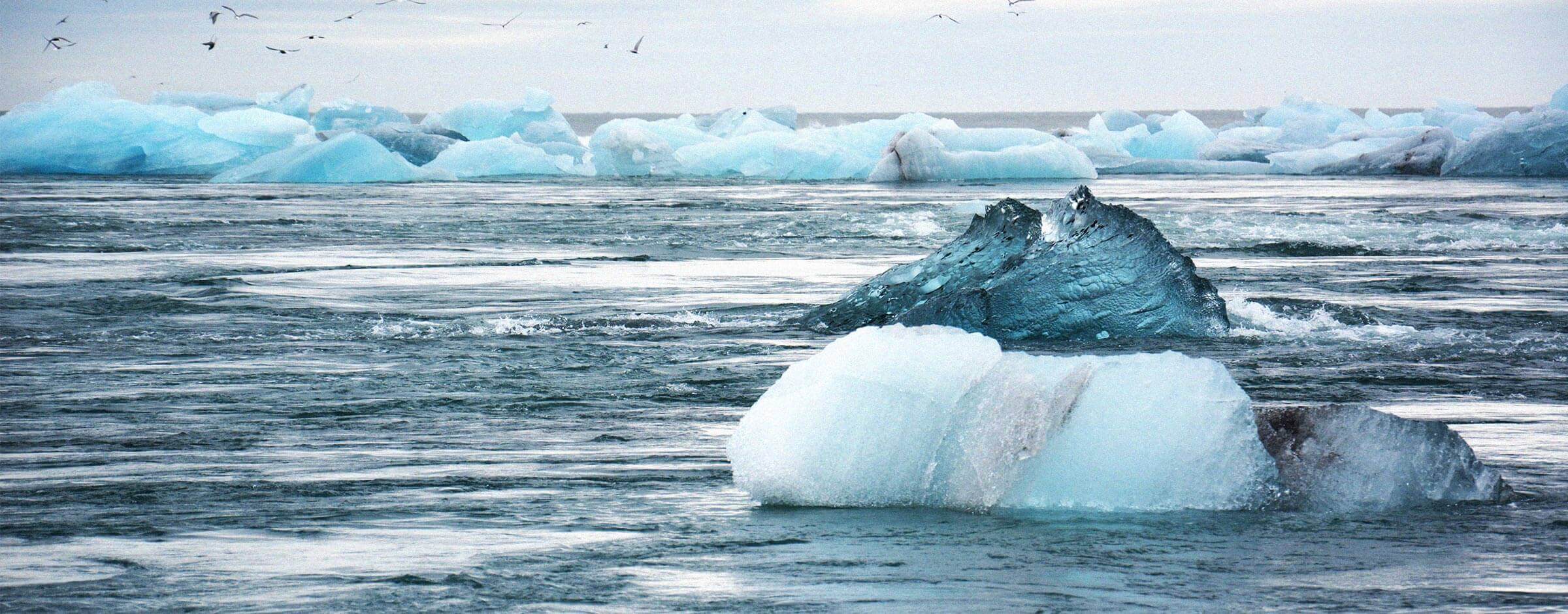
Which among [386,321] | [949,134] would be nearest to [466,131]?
[949,134]

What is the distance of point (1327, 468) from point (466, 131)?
40794 mm

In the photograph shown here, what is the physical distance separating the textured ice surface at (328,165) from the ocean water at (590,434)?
50.0 ft

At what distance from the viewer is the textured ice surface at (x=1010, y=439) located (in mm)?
4902

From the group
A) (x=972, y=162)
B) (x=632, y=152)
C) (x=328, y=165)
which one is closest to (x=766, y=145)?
(x=632, y=152)

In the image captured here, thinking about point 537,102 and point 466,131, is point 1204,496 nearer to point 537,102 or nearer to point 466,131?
point 537,102

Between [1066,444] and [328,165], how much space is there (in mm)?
28839

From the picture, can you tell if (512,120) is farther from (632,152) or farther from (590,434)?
(590,434)

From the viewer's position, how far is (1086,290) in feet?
29.7

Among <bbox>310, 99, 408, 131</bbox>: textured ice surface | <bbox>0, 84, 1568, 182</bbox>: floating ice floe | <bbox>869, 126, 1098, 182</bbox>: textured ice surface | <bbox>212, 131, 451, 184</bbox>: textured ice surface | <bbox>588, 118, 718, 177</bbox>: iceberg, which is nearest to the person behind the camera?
<bbox>212, 131, 451, 184</bbox>: textured ice surface

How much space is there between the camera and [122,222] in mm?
19969

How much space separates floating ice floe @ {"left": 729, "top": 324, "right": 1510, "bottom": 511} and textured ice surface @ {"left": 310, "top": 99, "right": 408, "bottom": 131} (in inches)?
1643

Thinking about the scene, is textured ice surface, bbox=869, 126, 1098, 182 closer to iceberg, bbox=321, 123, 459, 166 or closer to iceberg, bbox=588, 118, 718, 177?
iceberg, bbox=588, 118, 718, 177

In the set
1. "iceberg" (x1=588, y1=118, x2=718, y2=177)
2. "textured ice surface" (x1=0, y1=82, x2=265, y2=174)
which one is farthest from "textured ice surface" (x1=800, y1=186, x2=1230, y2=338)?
"textured ice surface" (x1=0, y1=82, x2=265, y2=174)

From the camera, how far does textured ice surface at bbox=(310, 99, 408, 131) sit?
45531 millimetres
